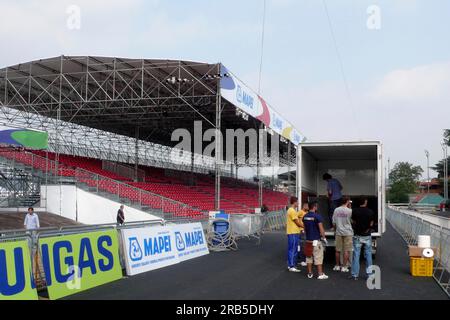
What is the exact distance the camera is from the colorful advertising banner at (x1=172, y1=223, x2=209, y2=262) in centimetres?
1222

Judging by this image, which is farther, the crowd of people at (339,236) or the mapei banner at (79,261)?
the crowd of people at (339,236)

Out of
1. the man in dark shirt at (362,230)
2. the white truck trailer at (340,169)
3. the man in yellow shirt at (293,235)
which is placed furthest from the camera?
the white truck trailer at (340,169)

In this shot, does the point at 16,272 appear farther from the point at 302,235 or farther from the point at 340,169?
the point at 340,169

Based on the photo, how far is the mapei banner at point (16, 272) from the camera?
6543 mm

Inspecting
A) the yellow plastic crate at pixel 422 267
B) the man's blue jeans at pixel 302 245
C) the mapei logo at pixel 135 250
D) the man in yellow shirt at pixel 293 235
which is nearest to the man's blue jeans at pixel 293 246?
the man in yellow shirt at pixel 293 235

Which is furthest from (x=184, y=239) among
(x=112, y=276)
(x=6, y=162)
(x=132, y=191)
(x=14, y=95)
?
(x=14, y=95)

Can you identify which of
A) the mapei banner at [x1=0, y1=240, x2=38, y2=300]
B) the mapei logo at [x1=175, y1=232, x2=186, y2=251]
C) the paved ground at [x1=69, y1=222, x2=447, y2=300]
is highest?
the mapei banner at [x1=0, y1=240, x2=38, y2=300]

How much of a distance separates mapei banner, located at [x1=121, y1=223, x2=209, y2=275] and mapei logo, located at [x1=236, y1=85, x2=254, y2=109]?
10583mm

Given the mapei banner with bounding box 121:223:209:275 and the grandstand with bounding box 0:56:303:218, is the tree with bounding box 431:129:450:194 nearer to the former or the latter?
the grandstand with bounding box 0:56:303:218

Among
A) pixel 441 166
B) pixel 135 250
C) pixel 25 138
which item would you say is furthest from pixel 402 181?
pixel 135 250

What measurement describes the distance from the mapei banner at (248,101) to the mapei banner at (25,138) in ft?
32.3

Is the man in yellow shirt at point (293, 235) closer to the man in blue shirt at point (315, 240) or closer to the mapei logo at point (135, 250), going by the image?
the man in blue shirt at point (315, 240)

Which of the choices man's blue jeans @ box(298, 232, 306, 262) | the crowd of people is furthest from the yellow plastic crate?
man's blue jeans @ box(298, 232, 306, 262)
